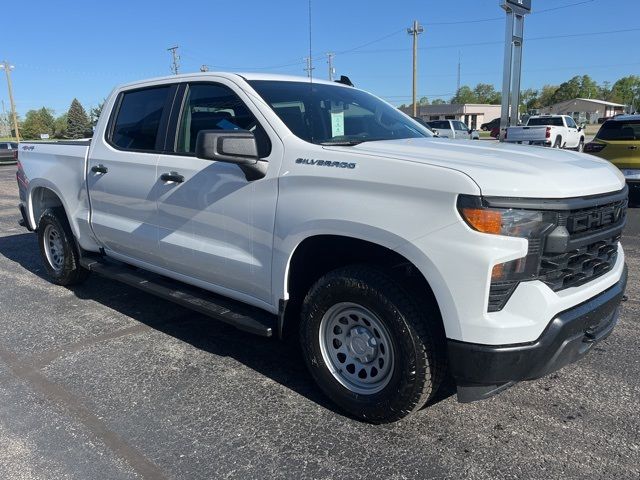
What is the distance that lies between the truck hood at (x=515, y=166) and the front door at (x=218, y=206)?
70cm

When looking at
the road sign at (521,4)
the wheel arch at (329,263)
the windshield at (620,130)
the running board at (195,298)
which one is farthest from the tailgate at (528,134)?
the wheel arch at (329,263)

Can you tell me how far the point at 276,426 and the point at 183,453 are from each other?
54 cm

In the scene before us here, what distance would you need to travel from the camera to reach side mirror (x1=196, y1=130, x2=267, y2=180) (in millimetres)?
3139

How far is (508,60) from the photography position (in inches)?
921

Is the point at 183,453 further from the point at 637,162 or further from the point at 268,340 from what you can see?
the point at 637,162

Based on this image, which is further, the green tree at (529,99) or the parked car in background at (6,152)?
the green tree at (529,99)

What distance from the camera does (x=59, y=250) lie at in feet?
19.2

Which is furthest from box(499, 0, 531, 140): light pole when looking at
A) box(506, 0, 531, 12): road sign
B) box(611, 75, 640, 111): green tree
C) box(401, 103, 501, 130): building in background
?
box(611, 75, 640, 111): green tree

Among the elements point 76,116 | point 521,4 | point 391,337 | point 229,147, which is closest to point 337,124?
point 229,147

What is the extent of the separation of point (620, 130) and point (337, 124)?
28.9 ft

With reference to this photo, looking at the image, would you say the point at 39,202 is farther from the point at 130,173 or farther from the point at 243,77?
the point at 243,77

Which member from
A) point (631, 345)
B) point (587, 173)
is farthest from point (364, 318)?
point (631, 345)

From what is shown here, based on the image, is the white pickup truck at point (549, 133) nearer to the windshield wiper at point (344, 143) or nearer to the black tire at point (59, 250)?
the black tire at point (59, 250)

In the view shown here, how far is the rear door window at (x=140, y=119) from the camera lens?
168 inches
